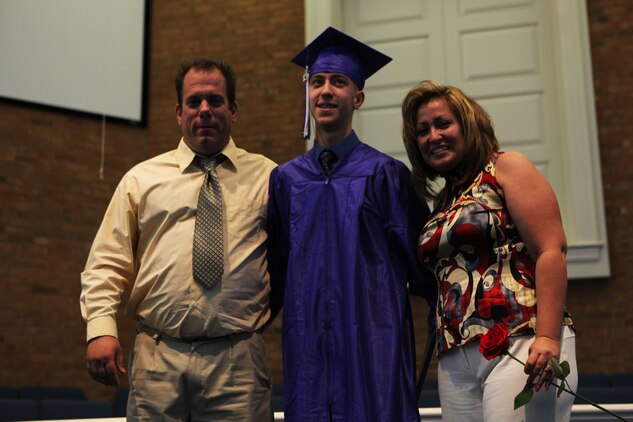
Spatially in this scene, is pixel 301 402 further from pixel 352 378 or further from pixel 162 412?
pixel 162 412

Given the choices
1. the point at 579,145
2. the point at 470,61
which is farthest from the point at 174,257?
the point at 470,61

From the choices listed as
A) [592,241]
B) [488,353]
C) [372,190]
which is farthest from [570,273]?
[488,353]

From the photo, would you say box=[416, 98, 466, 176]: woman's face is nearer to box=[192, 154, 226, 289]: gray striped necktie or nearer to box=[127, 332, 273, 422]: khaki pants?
box=[192, 154, 226, 289]: gray striped necktie

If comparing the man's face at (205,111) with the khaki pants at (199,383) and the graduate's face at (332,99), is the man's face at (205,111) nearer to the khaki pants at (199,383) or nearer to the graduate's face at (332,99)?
the graduate's face at (332,99)

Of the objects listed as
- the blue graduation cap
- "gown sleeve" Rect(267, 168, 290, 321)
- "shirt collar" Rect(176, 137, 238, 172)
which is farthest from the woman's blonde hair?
"shirt collar" Rect(176, 137, 238, 172)

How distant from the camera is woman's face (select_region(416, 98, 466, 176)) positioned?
282 centimetres

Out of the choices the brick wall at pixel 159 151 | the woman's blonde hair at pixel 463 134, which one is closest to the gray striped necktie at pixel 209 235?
the woman's blonde hair at pixel 463 134

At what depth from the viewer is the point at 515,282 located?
2543 millimetres

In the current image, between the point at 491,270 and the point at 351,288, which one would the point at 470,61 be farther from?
the point at 491,270

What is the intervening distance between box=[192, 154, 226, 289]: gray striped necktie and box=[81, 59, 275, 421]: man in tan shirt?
22 millimetres

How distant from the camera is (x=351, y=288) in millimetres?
2846

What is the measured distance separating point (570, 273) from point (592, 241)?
29cm

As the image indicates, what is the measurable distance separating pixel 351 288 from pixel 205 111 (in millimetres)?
816

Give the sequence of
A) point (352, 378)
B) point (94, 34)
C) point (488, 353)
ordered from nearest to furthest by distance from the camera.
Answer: point (488, 353)
point (352, 378)
point (94, 34)
